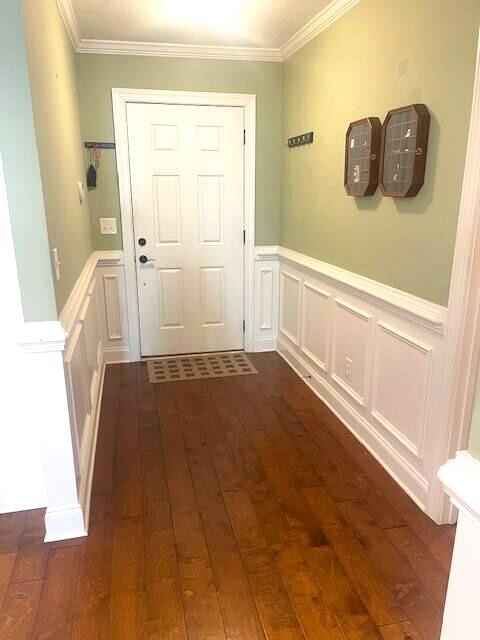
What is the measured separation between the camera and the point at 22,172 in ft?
5.23

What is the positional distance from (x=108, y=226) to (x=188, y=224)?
618mm

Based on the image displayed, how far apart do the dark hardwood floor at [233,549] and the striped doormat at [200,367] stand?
0.80 metres

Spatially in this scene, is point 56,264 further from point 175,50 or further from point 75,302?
point 175,50

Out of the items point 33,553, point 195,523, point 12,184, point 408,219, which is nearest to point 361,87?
point 408,219

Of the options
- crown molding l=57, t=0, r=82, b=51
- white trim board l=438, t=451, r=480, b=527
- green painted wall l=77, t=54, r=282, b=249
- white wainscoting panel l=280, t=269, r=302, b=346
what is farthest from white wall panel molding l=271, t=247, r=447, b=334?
crown molding l=57, t=0, r=82, b=51

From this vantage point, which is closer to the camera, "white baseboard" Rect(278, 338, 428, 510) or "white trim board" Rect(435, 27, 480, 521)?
"white trim board" Rect(435, 27, 480, 521)

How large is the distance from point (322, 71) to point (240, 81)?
840 millimetres

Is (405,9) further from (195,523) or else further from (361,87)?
(195,523)

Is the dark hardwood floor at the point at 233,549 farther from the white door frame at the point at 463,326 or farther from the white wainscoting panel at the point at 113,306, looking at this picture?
the white wainscoting panel at the point at 113,306

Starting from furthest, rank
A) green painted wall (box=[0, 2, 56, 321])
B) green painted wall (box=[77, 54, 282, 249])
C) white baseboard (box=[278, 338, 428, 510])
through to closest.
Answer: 1. green painted wall (box=[77, 54, 282, 249])
2. white baseboard (box=[278, 338, 428, 510])
3. green painted wall (box=[0, 2, 56, 321])

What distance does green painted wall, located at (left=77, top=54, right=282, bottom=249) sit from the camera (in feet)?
11.1

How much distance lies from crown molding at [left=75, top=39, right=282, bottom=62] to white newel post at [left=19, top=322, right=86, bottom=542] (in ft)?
8.09

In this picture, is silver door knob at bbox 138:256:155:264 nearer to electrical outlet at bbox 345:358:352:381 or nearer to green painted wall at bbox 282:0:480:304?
green painted wall at bbox 282:0:480:304

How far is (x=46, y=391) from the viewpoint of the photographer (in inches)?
71.5
